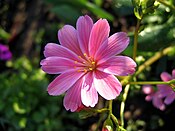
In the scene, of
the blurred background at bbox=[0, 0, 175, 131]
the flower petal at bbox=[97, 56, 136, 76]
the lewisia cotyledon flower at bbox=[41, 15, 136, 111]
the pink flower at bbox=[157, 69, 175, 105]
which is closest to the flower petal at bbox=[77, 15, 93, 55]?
the lewisia cotyledon flower at bbox=[41, 15, 136, 111]

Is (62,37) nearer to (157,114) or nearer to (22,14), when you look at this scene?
(157,114)

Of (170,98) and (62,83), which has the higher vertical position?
(62,83)

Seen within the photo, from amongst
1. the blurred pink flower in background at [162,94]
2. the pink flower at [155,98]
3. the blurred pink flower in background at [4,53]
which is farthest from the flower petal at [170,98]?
the blurred pink flower in background at [4,53]

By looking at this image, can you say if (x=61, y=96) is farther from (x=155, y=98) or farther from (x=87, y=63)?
(x=87, y=63)

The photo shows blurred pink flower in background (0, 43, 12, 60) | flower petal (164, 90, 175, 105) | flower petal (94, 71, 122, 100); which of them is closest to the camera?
flower petal (94, 71, 122, 100)

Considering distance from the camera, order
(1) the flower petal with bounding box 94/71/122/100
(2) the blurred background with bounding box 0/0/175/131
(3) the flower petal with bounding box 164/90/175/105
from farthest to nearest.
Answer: (2) the blurred background with bounding box 0/0/175/131 < (3) the flower petal with bounding box 164/90/175/105 < (1) the flower petal with bounding box 94/71/122/100

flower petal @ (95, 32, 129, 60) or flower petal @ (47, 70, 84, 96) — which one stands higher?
flower petal @ (95, 32, 129, 60)

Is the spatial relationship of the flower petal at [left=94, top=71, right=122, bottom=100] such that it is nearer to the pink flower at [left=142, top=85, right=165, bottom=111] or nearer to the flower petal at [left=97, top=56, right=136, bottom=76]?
the flower petal at [left=97, top=56, right=136, bottom=76]

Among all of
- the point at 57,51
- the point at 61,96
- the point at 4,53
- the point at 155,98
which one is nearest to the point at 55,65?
the point at 57,51
